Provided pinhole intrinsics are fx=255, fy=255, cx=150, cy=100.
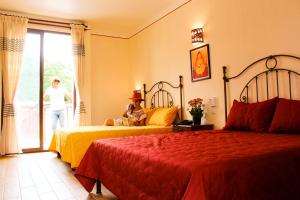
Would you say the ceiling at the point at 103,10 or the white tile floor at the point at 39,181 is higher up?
the ceiling at the point at 103,10

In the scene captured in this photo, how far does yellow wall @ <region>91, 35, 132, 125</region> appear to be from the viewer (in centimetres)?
567

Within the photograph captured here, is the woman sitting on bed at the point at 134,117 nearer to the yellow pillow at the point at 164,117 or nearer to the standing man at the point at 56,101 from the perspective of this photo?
the yellow pillow at the point at 164,117

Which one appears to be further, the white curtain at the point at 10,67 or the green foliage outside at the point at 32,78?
the green foliage outside at the point at 32,78

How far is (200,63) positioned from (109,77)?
8.71 feet

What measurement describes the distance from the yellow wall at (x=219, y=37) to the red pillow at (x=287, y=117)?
0.56 metres

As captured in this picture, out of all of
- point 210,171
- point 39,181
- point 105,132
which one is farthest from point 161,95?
point 210,171

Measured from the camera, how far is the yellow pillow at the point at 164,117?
4070mm

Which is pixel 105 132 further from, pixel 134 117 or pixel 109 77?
pixel 109 77

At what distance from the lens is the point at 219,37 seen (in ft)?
11.3

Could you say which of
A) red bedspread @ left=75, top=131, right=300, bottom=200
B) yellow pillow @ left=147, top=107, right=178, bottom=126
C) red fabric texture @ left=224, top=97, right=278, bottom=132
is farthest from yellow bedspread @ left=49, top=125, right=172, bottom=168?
red bedspread @ left=75, top=131, right=300, bottom=200

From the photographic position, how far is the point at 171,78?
4.51m

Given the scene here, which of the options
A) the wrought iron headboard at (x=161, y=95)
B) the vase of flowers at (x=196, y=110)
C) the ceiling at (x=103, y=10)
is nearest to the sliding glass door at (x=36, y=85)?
the ceiling at (x=103, y=10)

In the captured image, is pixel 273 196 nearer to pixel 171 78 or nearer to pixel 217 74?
pixel 217 74

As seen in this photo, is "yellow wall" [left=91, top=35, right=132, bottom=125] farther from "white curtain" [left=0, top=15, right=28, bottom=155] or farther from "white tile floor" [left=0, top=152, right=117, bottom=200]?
"white tile floor" [left=0, top=152, right=117, bottom=200]
